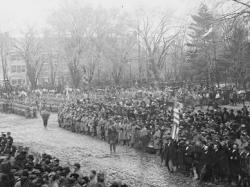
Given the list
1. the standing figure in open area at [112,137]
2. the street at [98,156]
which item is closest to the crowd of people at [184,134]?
the standing figure in open area at [112,137]

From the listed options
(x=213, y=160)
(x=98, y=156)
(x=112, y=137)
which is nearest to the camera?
(x=213, y=160)

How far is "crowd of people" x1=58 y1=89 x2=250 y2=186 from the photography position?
556 inches

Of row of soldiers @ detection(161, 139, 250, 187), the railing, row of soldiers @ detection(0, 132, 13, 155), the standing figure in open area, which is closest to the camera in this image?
row of soldiers @ detection(161, 139, 250, 187)

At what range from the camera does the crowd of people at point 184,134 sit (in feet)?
46.3

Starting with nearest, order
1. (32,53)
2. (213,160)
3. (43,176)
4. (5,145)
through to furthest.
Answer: (43,176), (213,160), (5,145), (32,53)

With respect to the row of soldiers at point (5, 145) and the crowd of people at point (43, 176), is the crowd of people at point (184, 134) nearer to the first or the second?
the crowd of people at point (43, 176)

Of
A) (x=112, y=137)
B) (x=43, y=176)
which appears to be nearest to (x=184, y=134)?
(x=112, y=137)

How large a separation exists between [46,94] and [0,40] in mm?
22319

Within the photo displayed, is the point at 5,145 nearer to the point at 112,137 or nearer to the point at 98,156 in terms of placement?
the point at 98,156

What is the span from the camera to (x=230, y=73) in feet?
136

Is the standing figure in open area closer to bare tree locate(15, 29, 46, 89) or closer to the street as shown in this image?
the street

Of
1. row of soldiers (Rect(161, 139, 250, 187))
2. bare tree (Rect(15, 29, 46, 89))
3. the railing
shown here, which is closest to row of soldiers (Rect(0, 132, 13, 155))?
row of soldiers (Rect(161, 139, 250, 187))

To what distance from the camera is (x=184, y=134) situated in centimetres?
1792

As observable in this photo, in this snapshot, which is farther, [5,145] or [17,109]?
[17,109]
